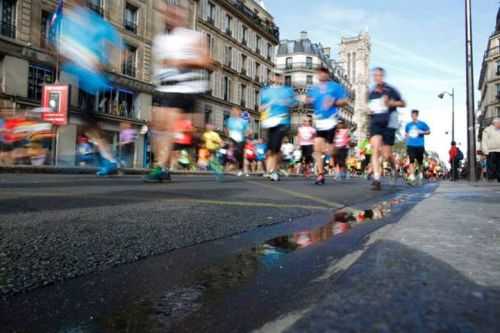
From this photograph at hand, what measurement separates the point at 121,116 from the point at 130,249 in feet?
84.6

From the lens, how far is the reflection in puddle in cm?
98

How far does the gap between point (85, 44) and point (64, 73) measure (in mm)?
16328

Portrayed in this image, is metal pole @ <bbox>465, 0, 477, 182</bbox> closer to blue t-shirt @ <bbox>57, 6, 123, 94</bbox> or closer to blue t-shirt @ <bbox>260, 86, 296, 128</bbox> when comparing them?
blue t-shirt @ <bbox>260, 86, 296, 128</bbox>

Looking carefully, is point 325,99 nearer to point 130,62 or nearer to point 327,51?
point 130,62

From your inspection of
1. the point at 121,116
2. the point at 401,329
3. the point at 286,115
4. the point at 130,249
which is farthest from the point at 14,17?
the point at 401,329

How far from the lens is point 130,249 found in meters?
1.78

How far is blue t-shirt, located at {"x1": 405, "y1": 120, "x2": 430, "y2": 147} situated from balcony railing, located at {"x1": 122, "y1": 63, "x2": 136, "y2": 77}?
20.2 meters

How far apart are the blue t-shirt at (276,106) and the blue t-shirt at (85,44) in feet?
8.94

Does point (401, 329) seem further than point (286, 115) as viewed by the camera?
No

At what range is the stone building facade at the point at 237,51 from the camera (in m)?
35.4

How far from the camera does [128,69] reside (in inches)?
1053

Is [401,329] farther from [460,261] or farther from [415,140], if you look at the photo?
[415,140]

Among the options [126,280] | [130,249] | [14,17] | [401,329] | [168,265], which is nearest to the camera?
[401,329]

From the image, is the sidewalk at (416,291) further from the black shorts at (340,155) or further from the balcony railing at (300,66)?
the balcony railing at (300,66)
